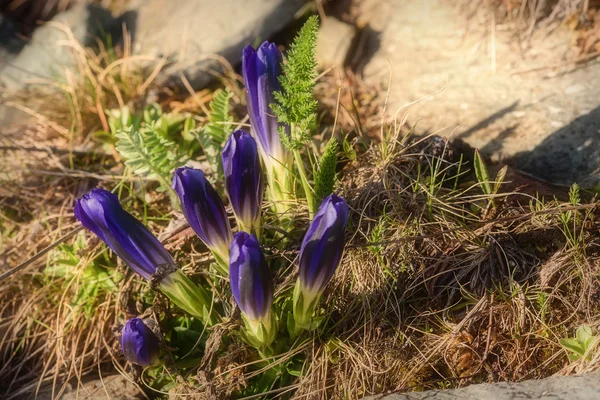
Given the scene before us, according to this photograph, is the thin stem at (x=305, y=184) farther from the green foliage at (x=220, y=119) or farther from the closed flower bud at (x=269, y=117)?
the green foliage at (x=220, y=119)

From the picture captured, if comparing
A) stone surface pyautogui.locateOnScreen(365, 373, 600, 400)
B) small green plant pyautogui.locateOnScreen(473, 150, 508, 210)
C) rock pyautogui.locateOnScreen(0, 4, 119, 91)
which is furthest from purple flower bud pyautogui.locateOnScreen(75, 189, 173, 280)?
rock pyautogui.locateOnScreen(0, 4, 119, 91)

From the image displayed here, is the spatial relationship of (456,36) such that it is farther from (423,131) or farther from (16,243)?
(16,243)

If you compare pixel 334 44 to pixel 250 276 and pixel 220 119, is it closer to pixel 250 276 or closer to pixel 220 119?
pixel 220 119

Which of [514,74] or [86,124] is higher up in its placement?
[86,124]

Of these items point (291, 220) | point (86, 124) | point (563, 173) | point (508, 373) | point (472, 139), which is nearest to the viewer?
point (508, 373)

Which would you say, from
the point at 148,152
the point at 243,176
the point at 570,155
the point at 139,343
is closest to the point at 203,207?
the point at 243,176

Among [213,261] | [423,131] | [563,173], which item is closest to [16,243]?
[213,261]

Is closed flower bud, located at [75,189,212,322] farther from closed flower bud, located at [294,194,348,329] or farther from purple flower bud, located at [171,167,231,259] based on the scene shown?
closed flower bud, located at [294,194,348,329]
